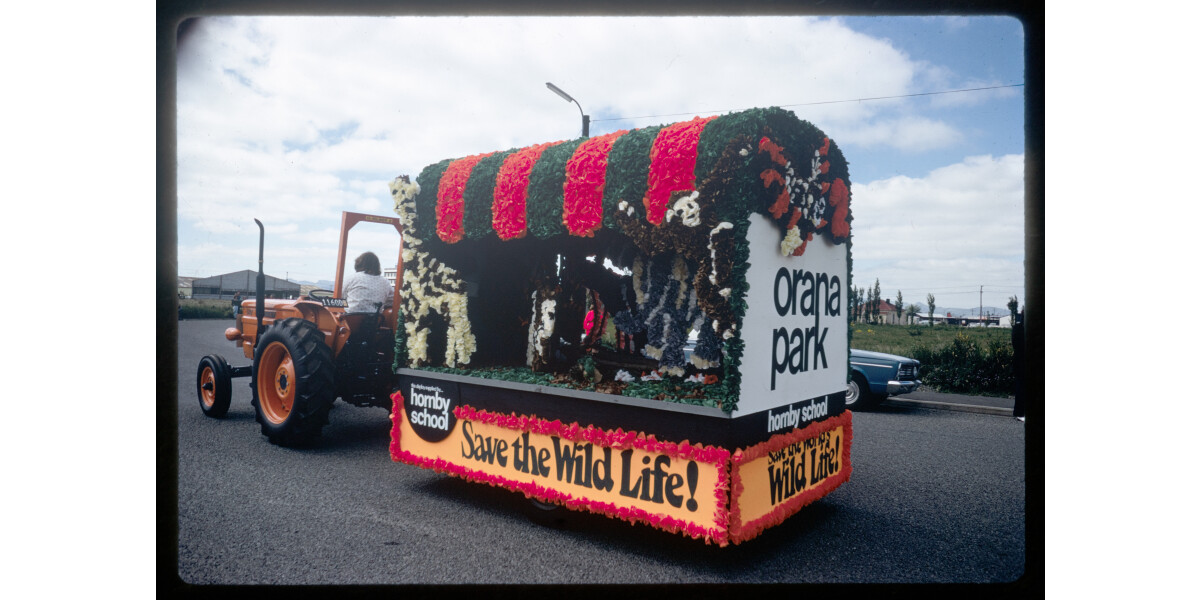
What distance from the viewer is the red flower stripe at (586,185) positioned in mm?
3762

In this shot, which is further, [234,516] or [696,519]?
[234,516]

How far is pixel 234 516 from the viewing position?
402cm

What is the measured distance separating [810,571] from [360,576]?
245 centimetres

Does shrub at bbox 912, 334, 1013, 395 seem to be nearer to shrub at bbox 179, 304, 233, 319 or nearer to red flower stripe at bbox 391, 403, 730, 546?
red flower stripe at bbox 391, 403, 730, 546

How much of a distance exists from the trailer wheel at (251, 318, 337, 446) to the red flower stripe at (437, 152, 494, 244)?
1.90m

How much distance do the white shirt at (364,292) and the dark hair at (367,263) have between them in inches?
2.4

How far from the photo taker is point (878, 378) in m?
8.66

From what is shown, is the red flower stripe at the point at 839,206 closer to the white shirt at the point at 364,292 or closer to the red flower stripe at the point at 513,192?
the red flower stripe at the point at 513,192

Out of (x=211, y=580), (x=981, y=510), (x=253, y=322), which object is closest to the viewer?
(x=211, y=580)

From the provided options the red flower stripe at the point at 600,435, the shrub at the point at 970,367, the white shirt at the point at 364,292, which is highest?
the white shirt at the point at 364,292

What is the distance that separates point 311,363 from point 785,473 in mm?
4162

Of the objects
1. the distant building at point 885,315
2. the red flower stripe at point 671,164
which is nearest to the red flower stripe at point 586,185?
the red flower stripe at point 671,164
